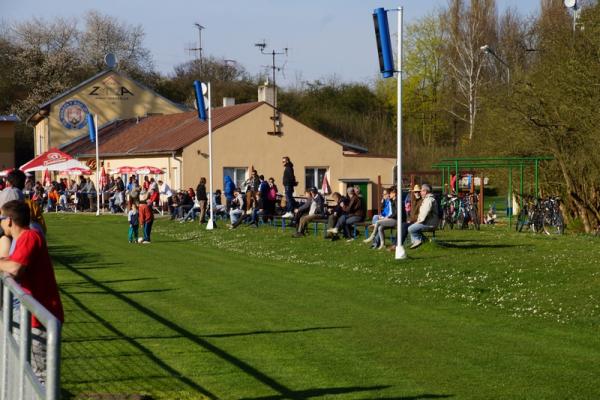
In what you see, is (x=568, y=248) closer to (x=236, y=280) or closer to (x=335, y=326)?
(x=236, y=280)

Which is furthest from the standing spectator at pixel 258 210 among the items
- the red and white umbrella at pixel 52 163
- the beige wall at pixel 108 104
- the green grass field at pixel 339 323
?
the beige wall at pixel 108 104

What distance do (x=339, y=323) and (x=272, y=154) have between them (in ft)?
149

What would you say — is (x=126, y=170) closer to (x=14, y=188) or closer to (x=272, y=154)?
(x=272, y=154)

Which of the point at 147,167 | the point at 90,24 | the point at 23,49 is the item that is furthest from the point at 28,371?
the point at 90,24

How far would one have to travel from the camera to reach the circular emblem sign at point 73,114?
228ft

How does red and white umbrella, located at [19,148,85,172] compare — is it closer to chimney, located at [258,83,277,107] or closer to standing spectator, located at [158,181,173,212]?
standing spectator, located at [158,181,173,212]

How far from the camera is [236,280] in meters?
19.0

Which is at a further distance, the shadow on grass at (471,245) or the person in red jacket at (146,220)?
the person in red jacket at (146,220)

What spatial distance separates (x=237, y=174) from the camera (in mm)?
57281

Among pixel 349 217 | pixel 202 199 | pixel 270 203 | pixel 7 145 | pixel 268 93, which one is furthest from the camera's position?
pixel 7 145

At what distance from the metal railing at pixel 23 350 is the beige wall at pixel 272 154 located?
1893 inches

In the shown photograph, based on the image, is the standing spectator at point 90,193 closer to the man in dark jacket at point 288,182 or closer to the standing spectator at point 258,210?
the standing spectator at point 258,210

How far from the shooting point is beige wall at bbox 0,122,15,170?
8144 cm

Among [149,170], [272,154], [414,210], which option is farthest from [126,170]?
[414,210]
